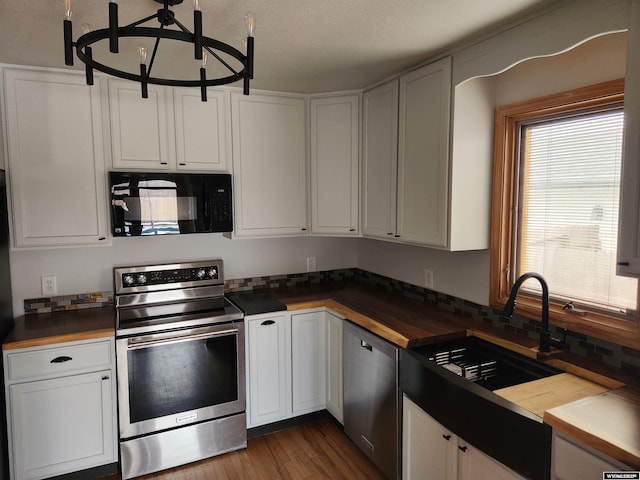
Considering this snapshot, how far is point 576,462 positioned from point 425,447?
0.79m

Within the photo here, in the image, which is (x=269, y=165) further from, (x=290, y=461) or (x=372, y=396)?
(x=290, y=461)

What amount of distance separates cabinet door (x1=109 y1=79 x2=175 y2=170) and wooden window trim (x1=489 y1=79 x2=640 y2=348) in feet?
6.41

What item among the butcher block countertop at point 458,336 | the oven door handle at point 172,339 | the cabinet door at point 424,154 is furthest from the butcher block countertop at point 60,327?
the cabinet door at point 424,154

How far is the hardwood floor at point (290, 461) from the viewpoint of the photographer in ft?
8.13

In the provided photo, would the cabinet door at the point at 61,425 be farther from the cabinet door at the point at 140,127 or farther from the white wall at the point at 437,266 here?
the white wall at the point at 437,266

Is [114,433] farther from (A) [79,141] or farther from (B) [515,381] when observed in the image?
(B) [515,381]

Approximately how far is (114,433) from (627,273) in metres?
2.59

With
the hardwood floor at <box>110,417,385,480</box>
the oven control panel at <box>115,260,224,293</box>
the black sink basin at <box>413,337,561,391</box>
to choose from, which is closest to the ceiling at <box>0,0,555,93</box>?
the oven control panel at <box>115,260,224,293</box>

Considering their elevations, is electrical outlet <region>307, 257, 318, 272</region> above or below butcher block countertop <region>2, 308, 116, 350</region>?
above

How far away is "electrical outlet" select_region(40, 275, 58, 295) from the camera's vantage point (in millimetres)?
2693

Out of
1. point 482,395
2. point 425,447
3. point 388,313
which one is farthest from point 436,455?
point 388,313

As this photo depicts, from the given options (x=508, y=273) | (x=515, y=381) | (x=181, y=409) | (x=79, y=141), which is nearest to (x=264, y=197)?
(x=79, y=141)

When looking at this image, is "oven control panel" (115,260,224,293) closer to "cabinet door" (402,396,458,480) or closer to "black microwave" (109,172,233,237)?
"black microwave" (109,172,233,237)

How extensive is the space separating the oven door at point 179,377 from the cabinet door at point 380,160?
1.10 metres
